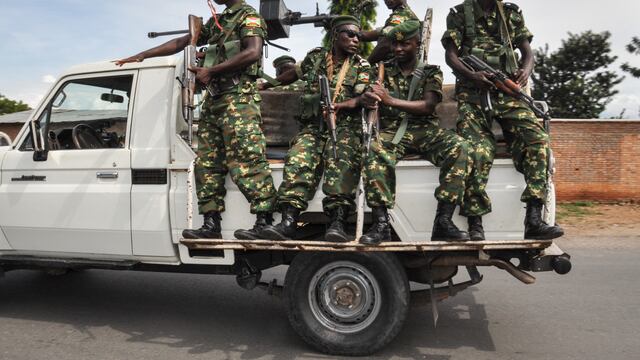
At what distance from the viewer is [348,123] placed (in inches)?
157

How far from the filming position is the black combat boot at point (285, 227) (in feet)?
12.0

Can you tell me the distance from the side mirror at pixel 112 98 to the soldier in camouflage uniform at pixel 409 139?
1.99 meters

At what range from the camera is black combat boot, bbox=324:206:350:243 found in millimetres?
3555

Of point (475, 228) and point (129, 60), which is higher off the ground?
point (129, 60)

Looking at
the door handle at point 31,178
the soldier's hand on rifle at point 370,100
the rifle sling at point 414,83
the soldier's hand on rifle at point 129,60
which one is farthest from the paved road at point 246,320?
the soldier's hand on rifle at point 129,60

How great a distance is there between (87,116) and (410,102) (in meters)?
2.60

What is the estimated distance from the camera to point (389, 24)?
4508 mm

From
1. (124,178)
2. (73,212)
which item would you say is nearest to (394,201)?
(124,178)

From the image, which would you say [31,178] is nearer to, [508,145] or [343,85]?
[343,85]

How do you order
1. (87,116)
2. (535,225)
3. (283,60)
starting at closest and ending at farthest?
(535,225) < (87,116) < (283,60)

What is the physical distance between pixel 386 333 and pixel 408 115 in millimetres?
1509

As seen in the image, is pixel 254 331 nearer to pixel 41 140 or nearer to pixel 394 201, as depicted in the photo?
pixel 394 201

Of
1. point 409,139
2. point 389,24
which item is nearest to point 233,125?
point 409,139

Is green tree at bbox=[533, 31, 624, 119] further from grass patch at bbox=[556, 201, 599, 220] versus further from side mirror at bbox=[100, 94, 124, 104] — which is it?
side mirror at bbox=[100, 94, 124, 104]
